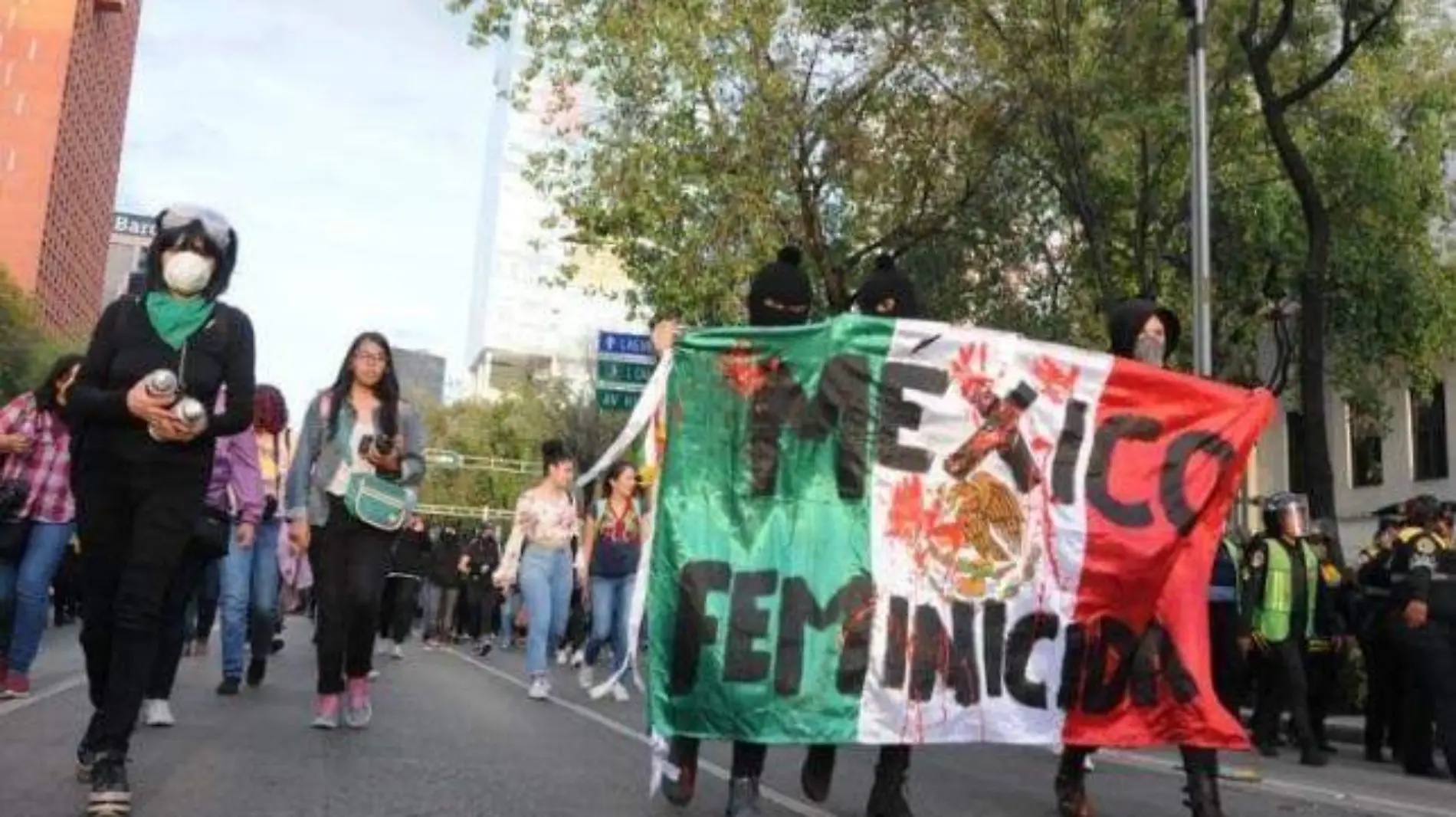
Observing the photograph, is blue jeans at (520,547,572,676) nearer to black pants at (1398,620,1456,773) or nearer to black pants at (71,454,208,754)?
black pants at (71,454,208,754)

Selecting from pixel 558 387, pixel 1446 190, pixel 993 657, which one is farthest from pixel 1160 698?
pixel 558 387

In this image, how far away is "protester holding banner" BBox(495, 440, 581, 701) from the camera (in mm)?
10617

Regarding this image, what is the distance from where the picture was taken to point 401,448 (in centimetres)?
740

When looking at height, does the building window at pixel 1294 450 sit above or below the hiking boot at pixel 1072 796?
above

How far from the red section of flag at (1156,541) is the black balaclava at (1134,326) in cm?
38

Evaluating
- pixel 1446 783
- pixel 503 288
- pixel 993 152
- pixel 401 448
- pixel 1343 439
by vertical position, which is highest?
pixel 503 288

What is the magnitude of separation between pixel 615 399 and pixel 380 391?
45.5 feet

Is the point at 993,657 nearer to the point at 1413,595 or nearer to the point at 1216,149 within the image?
the point at 1413,595

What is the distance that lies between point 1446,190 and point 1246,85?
468 cm

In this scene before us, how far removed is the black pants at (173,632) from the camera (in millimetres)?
6516

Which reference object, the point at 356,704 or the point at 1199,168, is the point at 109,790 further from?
the point at 1199,168

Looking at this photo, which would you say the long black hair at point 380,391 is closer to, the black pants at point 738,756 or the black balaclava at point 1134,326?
the black pants at point 738,756

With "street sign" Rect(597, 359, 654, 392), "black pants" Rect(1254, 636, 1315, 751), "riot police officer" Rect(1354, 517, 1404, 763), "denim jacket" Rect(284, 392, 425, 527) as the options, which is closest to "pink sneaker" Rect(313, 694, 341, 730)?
"denim jacket" Rect(284, 392, 425, 527)

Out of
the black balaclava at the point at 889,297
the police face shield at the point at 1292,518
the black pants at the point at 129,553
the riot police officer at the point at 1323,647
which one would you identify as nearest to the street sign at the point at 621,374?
the riot police officer at the point at 1323,647
